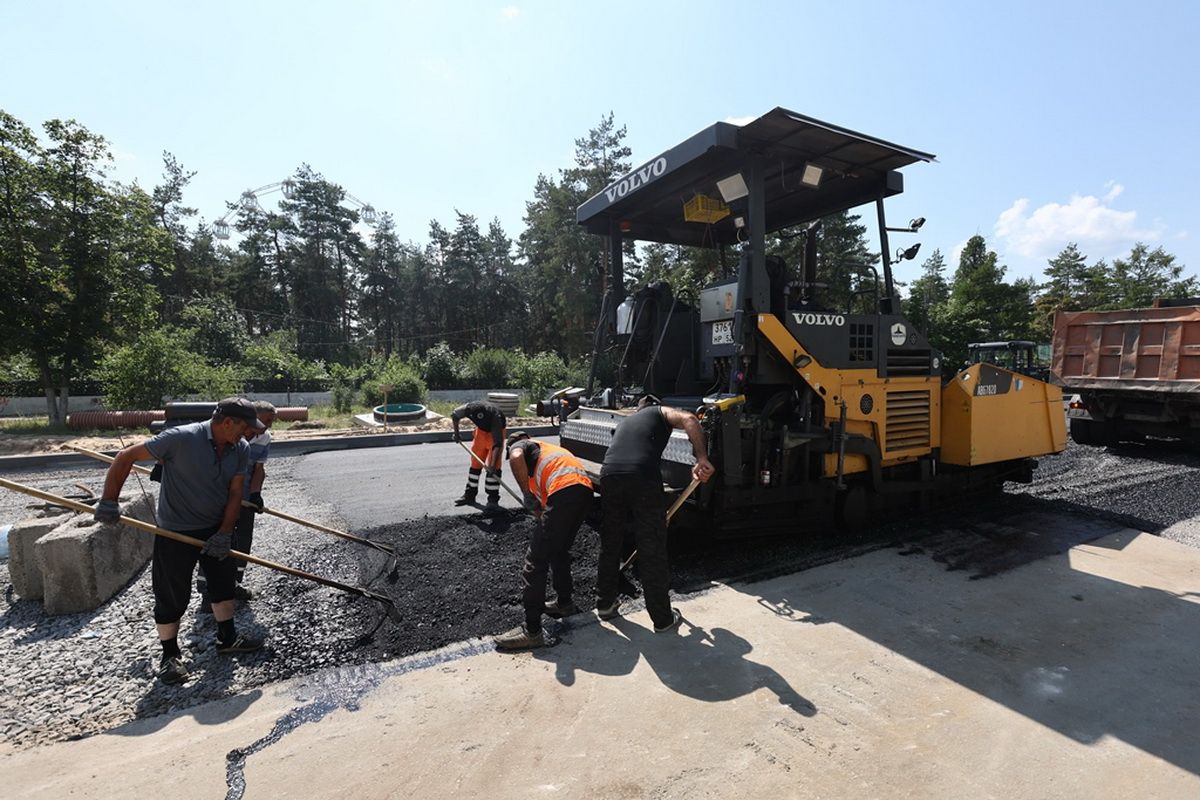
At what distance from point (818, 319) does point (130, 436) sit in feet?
42.2

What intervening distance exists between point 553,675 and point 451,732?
0.63 metres

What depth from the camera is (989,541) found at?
531 centimetres

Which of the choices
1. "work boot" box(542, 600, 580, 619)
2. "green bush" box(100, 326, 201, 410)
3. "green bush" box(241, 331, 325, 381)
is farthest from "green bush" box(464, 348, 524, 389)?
"work boot" box(542, 600, 580, 619)

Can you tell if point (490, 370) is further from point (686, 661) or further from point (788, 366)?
point (686, 661)

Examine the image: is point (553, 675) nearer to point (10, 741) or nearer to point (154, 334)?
point (10, 741)

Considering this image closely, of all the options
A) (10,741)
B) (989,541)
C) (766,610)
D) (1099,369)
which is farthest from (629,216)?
(1099,369)

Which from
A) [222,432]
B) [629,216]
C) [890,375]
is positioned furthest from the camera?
[629,216]

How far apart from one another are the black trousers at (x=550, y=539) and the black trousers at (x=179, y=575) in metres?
1.66

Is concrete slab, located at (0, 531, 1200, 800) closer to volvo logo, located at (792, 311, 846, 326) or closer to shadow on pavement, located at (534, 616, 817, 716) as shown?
shadow on pavement, located at (534, 616, 817, 716)

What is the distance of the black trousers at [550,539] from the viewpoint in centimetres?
341

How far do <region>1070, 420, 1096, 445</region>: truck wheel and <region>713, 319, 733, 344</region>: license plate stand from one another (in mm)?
8945

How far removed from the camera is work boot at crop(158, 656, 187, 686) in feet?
9.86

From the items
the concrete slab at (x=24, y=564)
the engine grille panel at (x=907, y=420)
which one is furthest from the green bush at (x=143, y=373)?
the engine grille panel at (x=907, y=420)

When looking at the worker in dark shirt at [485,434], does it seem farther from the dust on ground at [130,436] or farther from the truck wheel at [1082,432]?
Result: the truck wheel at [1082,432]
